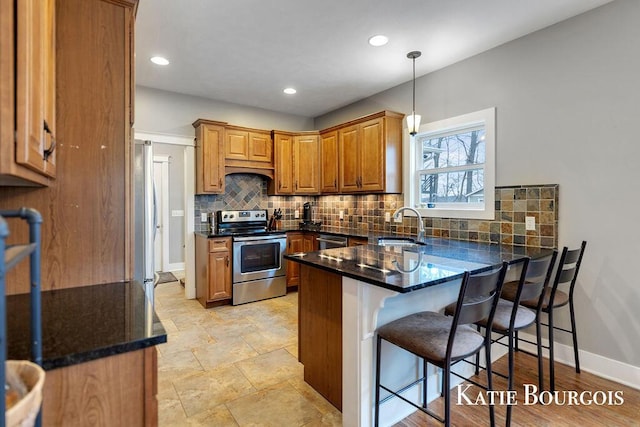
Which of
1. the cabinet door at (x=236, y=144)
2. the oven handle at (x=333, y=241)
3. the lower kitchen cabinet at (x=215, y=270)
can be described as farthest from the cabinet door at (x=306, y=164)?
the lower kitchen cabinet at (x=215, y=270)

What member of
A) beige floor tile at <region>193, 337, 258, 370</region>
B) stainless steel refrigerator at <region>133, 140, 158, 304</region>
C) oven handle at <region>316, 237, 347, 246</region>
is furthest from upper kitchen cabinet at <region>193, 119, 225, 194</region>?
beige floor tile at <region>193, 337, 258, 370</region>

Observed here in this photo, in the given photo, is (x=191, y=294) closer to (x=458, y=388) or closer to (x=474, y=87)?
(x=458, y=388)

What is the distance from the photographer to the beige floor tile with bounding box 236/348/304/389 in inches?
92.8

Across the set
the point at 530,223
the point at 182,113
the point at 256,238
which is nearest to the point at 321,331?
the point at 530,223

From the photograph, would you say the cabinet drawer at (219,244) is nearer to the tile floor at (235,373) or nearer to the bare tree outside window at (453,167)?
the tile floor at (235,373)

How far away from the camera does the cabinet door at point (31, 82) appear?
831mm

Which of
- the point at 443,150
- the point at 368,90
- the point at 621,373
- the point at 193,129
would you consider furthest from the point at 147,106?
the point at 621,373

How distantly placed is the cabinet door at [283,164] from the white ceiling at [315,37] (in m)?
0.88

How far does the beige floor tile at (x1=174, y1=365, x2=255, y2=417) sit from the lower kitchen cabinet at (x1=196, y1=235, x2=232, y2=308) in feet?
5.06

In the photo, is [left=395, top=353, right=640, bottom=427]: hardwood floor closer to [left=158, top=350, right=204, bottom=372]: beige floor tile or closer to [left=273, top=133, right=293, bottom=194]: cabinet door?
[left=158, top=350, right=204, bottom=372]: beige floor tile

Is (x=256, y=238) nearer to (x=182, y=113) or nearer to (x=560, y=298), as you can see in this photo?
(x=182, y=113)

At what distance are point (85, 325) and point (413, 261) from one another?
174 cm

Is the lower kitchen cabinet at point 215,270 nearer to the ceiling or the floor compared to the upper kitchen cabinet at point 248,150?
nearer to the floor

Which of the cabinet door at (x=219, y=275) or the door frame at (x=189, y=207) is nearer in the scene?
the cabinet door at (x=219, y=275)
